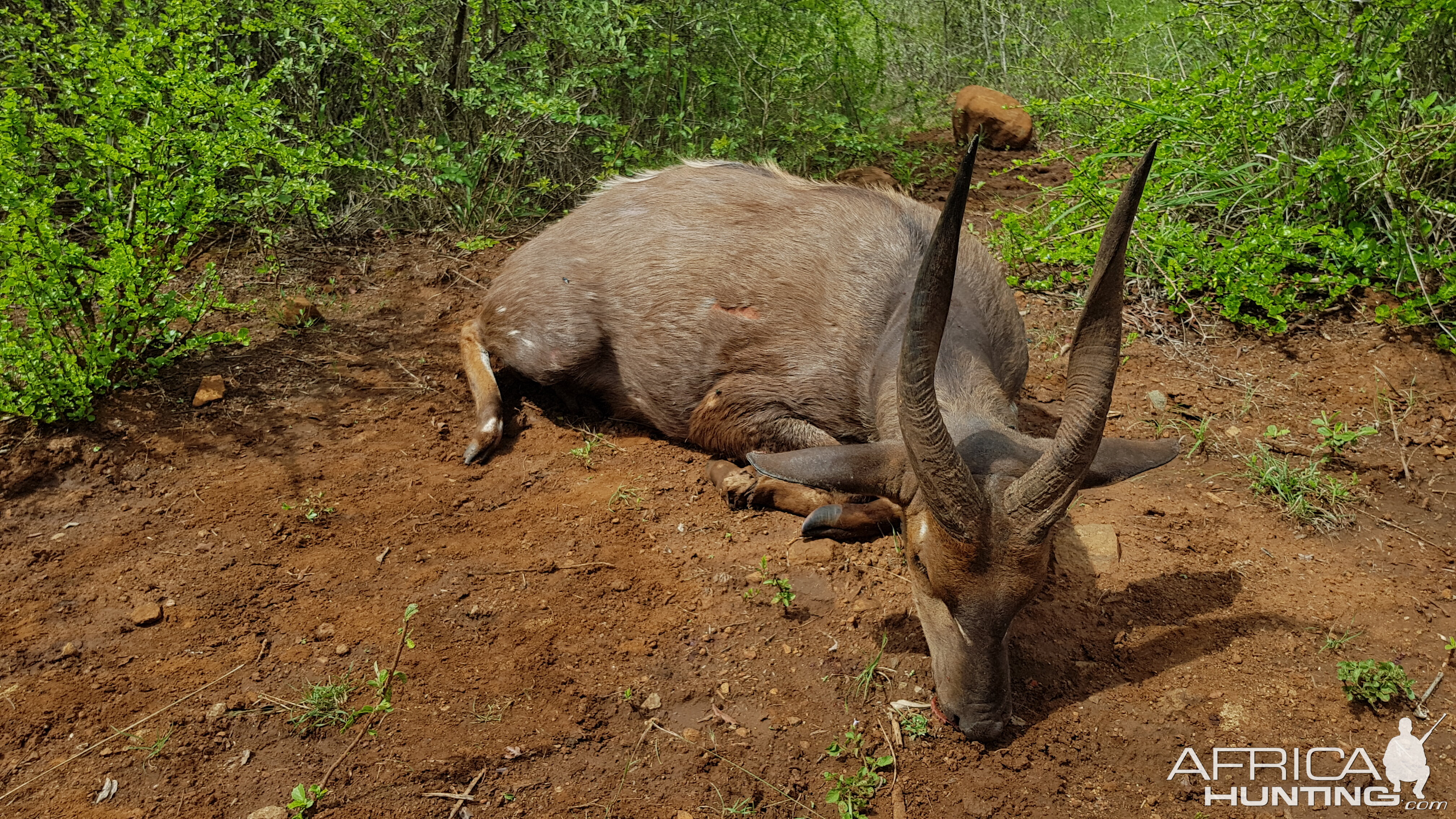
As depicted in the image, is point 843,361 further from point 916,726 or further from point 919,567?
point 916,726

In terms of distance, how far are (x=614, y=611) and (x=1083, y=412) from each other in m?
1.93

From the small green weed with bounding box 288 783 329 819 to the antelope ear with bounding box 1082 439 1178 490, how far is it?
2.68 metres

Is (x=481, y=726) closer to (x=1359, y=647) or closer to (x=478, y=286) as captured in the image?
(x=1359, y=647)

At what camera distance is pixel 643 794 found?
284 centimetres

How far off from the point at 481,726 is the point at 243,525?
1.63 m

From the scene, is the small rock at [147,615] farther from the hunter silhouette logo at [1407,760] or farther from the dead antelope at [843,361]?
the hunter silhouette logo at [1407,760]

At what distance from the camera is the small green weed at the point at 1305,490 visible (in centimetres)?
395

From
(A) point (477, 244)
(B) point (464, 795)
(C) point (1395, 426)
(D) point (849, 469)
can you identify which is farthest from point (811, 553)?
(A) point (477, 244)

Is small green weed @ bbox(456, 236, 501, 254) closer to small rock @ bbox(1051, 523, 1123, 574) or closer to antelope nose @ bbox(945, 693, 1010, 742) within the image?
small rock @ bbox(1051, 523, 1123, 574)

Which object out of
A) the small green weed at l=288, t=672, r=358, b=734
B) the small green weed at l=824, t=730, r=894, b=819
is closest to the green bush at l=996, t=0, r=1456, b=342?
the small green weed at l=824, t=730, r=894, b=819

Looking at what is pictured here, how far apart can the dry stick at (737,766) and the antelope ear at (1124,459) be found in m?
1.43

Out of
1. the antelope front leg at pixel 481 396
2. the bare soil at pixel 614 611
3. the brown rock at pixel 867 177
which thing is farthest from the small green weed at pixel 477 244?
the brown rock at pixel 867 177

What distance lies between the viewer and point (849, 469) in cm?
314

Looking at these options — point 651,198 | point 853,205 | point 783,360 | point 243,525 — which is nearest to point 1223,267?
point 853,205
